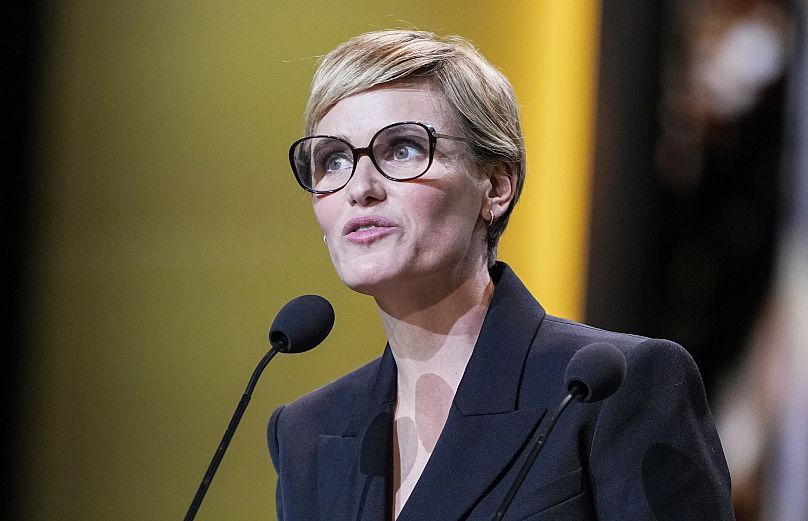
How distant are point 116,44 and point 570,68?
109cm

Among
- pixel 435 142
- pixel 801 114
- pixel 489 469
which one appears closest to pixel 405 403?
pixel 489 469

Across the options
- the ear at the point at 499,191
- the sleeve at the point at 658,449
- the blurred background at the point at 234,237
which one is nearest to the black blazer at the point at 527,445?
the sleeve at the point at 658,449

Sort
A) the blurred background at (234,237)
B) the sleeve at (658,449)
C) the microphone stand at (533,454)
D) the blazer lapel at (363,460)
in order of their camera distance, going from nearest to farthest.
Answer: the microphone stand at (533,454), the sleeve at (658,449), the blazer lapel at (363,460), the blurred background at (234,237)

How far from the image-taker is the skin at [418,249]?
1466 millimetres

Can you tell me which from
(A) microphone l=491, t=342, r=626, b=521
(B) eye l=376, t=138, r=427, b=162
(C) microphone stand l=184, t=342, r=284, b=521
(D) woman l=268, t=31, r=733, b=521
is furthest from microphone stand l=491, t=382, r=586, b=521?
(B) eye l=376, t=138, r=427, b=162

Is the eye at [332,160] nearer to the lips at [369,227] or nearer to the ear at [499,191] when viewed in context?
the lips at [369,227]

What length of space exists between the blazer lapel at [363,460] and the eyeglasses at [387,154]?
1.06ft

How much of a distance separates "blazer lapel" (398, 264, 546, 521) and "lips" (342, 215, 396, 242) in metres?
0.23

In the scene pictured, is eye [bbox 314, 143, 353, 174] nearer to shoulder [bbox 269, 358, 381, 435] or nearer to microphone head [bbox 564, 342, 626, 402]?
shoulder [bbox 269, 358, 381, 435]

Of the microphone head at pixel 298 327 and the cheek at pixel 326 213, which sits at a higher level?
the cheek at pixel 326 213

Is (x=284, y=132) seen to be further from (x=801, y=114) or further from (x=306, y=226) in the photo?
(x=801, y=114)

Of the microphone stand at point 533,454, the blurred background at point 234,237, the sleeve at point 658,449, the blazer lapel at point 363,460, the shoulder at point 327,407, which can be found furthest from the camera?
the blurred background at point 234,237

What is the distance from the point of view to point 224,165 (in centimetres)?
239

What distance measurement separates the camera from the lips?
4.79 feet
